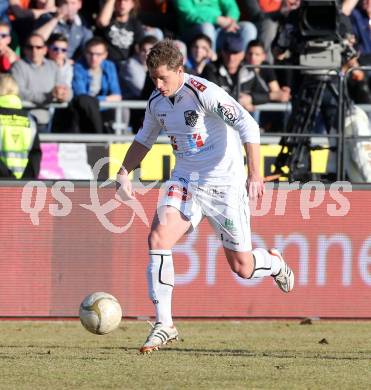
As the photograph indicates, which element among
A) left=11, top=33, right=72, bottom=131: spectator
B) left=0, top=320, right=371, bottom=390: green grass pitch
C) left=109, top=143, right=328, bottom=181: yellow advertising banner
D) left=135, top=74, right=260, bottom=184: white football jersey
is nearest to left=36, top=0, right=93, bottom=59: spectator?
left=11, top=33, right=72, bottom=131: spectator

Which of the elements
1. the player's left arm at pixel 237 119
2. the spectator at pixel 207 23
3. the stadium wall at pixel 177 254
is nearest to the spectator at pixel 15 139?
the stadium wall at pixel 177 254

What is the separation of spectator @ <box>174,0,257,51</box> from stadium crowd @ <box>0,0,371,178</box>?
0.05ft

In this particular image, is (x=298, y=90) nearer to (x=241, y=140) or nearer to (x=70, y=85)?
(x=70, y=85)

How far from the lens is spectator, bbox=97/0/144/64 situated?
629 inches

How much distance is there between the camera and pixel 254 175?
8.46 meters

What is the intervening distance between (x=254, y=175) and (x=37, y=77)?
653 cm

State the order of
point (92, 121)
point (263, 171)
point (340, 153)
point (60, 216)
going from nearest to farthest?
point (60, 216)
point (340, 153)
point (263, 171)
point (92, 121)

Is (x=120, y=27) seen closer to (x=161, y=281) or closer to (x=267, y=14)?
(x=267, y=14)

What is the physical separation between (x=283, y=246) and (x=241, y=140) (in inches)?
120

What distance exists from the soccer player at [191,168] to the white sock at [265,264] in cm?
11

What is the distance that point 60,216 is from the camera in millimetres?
11461

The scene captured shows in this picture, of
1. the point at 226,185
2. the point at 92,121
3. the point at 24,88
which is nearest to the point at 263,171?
the point at 92,121

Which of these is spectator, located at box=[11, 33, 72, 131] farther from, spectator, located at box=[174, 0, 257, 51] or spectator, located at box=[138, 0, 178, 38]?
spectator, located at box=[138, 0, 178, 38]

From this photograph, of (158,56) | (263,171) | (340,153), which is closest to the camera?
(158,56)
